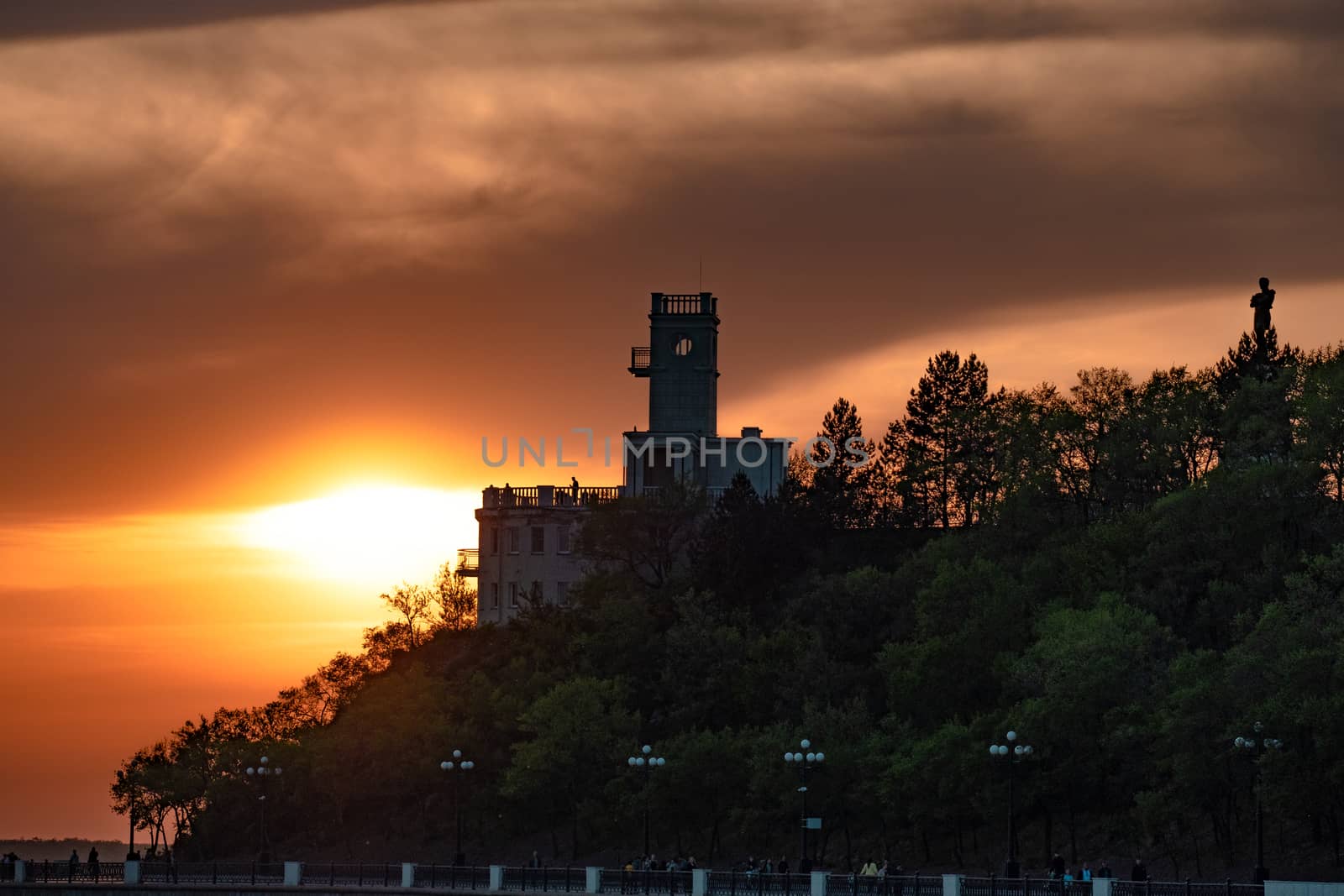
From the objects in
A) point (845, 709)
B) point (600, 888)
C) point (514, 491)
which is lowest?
point (600, 888)

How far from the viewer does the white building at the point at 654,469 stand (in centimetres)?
12512

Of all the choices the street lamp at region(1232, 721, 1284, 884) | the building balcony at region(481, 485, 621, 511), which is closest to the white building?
the building balcony at region(481, 485, 621, 511)

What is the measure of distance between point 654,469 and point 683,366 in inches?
249

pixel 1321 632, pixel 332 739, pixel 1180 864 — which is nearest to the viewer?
pixel 1321 632

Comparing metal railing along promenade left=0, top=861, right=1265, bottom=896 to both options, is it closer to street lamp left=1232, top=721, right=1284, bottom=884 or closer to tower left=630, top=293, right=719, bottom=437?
street lamp left=1232, top=721, right=1284, bottom=884

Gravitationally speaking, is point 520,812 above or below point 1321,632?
below

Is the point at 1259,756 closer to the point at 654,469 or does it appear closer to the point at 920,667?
the point at 920,667

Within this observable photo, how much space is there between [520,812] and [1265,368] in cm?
4369

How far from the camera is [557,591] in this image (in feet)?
408

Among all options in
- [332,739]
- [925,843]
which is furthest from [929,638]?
[332,739]

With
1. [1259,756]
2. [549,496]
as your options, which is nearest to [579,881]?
[1259,756]

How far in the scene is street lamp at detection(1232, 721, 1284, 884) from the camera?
65.9 m

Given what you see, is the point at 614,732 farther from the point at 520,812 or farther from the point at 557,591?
the point at 557,591

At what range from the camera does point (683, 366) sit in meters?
126
